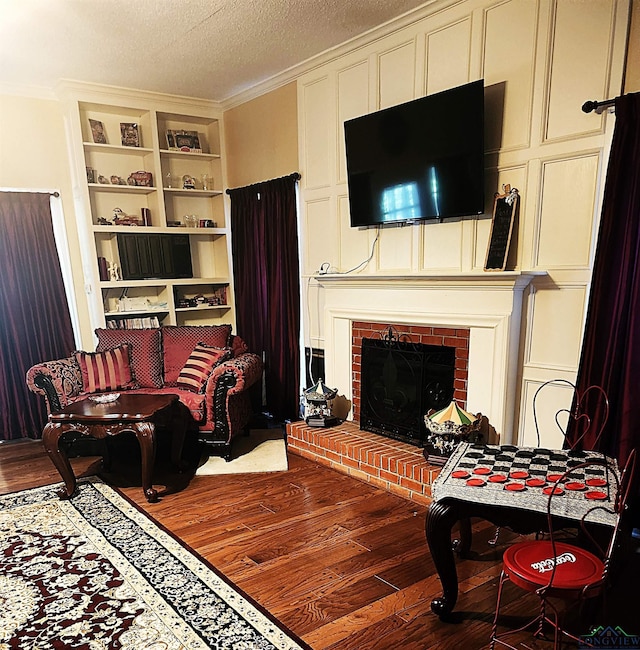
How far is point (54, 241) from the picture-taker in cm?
439

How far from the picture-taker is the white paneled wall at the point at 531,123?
2.54 m

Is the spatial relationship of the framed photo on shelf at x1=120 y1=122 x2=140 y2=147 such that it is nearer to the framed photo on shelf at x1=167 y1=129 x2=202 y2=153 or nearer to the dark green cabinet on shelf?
the framed photo on shelf at x1=167 y1=129 x2=202 y2=153

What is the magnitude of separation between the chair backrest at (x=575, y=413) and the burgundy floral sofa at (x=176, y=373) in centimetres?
Answer: 204

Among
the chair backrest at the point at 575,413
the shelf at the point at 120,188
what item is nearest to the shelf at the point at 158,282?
the shelf at the point at 120,188

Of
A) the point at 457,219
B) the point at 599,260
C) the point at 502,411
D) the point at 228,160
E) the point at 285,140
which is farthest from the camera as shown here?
the point at 228,160

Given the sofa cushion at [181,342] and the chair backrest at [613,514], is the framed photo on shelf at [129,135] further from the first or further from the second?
the chair backrest at [613,514]

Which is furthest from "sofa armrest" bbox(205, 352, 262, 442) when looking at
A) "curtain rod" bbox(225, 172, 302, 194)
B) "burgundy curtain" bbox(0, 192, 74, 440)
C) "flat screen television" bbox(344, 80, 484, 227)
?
"burgundy curtain" bbox(0, 192, 74, 440)

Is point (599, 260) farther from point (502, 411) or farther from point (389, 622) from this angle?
point (389, 622)

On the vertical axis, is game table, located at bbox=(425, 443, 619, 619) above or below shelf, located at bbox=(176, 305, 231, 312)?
below

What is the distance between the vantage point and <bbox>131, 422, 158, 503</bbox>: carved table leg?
3.04 meters

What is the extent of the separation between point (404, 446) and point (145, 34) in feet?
10.9

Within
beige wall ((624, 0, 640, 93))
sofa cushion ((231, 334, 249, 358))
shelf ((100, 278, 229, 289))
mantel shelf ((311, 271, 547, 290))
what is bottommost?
sofa cushion ((231, 334, 249, 358))

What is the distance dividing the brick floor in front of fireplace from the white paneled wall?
2.21 ft

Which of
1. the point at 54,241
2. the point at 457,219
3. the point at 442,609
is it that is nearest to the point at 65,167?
the point at 54,241
